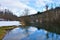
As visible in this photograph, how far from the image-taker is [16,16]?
7156 centimetres

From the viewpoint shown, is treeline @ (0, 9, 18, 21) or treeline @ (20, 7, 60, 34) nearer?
treeline @ (20, 7, 60, 34)

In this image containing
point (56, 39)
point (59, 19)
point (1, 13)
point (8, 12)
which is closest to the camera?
point (56, 39)

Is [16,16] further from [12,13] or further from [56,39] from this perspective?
[56,39]

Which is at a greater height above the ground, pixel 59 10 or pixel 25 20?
pixel 59 10

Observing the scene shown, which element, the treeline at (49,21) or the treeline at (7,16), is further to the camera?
the treeline at (7,16)

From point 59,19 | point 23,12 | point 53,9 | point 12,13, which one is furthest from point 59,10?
point 12,13

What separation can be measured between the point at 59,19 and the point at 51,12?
14.8 metres

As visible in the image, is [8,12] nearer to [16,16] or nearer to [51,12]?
[16,16]

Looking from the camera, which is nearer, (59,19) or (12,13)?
(59,19)

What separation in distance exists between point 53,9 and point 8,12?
26400 millimetres

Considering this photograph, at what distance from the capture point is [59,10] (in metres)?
51.6

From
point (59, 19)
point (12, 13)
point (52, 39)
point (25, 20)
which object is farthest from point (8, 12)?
point (52, 39)

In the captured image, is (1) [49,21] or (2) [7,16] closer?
(1) [49,21]

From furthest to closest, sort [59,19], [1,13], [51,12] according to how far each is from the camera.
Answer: [1,13]
[51,12]
[59,19]
